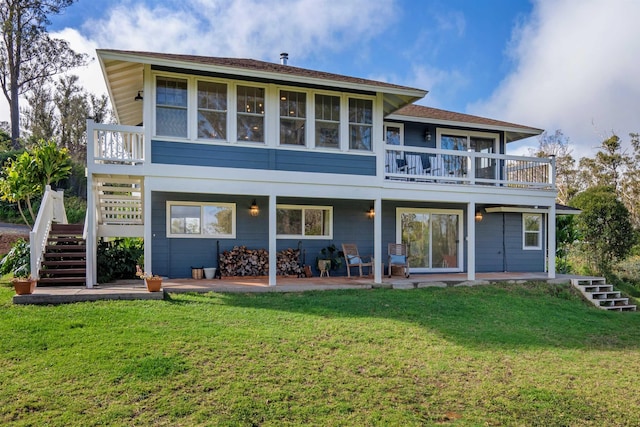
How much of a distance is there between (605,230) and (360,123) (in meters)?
12.5

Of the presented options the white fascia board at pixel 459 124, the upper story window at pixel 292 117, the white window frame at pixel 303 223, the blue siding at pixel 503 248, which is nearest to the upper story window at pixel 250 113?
the upper story window at pixel 292 117

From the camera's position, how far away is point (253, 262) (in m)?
11.6

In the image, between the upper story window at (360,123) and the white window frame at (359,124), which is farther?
the upper story window at (360,123)

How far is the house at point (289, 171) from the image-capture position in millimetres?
9445

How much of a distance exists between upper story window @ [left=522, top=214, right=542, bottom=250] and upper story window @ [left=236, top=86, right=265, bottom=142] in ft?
32.2

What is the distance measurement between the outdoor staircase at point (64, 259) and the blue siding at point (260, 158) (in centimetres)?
301

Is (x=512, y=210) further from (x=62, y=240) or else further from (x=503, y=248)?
(x=62, y=240)

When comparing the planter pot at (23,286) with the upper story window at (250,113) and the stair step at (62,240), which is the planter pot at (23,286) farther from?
the upper story window at (250,113)

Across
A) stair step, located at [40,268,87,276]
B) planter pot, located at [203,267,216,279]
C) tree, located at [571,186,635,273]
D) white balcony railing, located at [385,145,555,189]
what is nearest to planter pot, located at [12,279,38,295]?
stair step, located at [40,268,87,276]

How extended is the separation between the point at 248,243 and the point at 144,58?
17.4ft

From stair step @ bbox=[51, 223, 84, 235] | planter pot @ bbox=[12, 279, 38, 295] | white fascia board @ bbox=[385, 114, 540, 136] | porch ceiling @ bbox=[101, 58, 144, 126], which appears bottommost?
planter pot @ bbox=[12, 279, 38, 295]

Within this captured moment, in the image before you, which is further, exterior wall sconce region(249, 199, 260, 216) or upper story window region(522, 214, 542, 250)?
upper story window region(522, 214, 542, 250)

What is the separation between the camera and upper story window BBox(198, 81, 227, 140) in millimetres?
9820

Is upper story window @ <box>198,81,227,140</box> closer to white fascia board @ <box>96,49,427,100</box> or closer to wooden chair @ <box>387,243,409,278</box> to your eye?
white fascia board @ <box>96,49,427,100</box>
